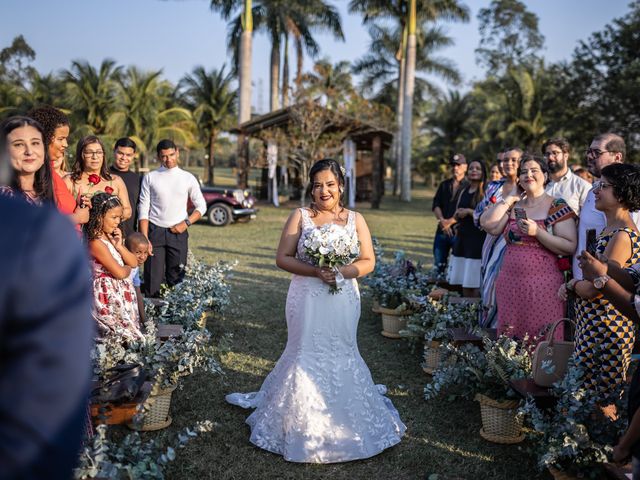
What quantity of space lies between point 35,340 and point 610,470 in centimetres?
347

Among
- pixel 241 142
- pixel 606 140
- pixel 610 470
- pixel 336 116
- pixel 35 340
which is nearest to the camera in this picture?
pixel 35 340

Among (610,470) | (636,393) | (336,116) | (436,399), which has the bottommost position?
(436,399)

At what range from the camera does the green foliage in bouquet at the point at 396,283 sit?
784cm

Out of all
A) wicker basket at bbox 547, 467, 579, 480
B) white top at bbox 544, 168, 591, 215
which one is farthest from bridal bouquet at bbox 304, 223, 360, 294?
white top at bbox 544, 168, 591, 215

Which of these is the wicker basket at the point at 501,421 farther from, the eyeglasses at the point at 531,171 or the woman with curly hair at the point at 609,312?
the eyeglasses at the point at 531,171

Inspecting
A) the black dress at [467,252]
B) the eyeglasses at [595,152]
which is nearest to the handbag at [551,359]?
the eyeglasses at [595,152]

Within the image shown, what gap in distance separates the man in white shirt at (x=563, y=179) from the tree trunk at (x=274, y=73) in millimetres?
32444

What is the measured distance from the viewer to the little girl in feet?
15.4

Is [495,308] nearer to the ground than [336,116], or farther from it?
nearer to the ground

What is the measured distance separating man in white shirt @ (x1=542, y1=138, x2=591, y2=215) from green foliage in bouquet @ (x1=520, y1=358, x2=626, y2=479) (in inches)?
110

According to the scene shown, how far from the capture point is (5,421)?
104cm

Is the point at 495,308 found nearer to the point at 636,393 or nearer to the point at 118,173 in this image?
the point at 636,393

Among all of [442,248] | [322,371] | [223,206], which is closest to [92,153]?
[322,371]

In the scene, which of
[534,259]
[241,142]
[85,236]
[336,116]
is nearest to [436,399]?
[534,259]
